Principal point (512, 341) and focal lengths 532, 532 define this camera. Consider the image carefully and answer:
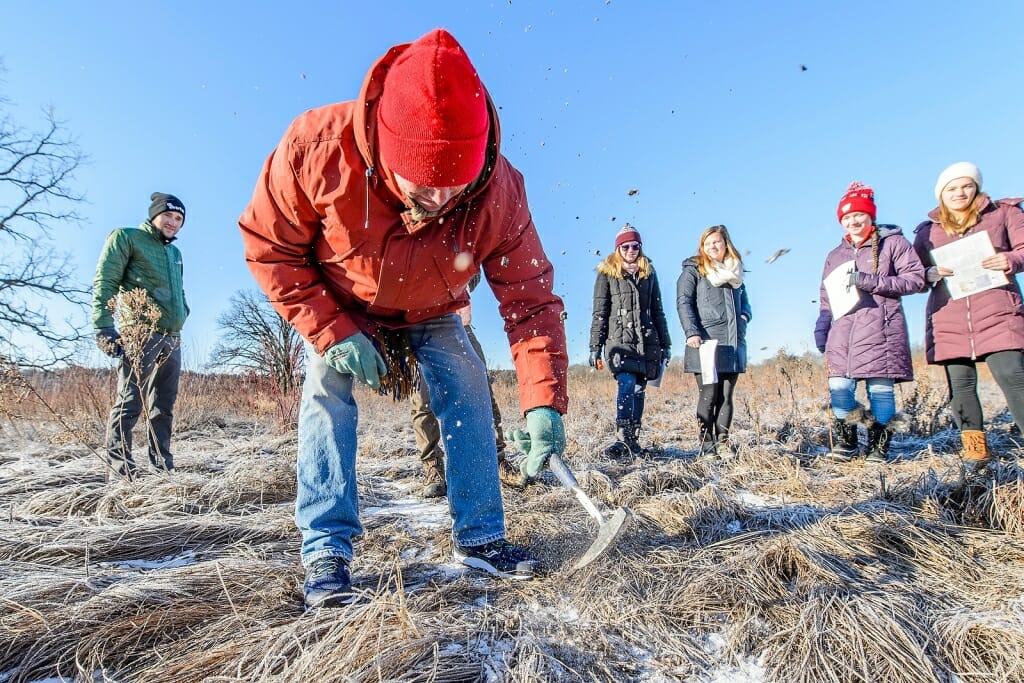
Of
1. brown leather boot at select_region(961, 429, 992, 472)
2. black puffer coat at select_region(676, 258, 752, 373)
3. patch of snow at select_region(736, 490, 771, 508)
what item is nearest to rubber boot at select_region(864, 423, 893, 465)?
brown leather boot at select_region(961, 429, 992, 472)

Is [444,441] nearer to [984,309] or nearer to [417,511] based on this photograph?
[417,511]

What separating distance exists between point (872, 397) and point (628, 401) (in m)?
1.59

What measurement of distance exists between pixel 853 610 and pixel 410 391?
5.07 feet

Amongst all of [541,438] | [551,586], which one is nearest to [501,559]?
[551,586]

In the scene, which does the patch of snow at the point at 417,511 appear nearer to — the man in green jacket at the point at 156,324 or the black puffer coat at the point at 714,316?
the man in green jacket at the point at 156,324

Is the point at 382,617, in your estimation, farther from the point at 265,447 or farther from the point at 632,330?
the point at 265,447

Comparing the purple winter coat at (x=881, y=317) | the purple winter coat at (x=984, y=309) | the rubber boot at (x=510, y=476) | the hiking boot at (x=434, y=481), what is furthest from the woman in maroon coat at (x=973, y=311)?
the hiking boot at (x=434, y=481)

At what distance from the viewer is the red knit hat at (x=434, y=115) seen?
142 cm

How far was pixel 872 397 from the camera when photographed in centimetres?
352

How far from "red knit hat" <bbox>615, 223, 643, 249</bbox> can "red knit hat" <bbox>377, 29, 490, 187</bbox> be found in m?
3.06

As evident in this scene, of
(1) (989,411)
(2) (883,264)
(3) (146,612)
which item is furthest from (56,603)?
(1) (989,411)

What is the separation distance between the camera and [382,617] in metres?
1.27

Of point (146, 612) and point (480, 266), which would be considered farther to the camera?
point (480, 266)

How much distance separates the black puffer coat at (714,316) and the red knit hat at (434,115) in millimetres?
2897
